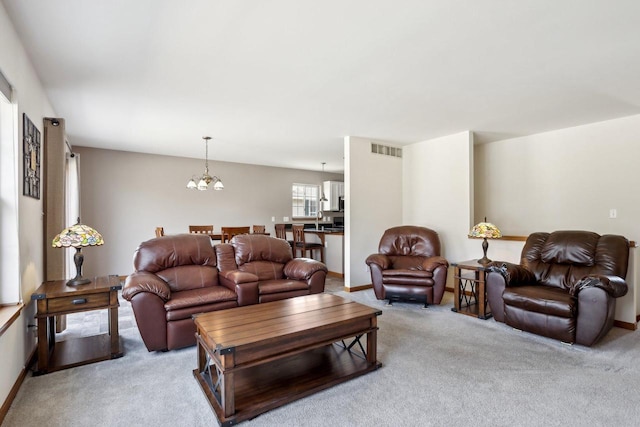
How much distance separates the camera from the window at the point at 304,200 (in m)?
8.44

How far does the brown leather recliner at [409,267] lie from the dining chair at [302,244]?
1.73m

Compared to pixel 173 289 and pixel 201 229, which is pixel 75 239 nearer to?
pixel 173 289

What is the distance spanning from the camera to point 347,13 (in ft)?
6.75

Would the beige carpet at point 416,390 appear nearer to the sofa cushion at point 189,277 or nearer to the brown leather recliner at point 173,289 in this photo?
the brown leather recliner at point 173,289

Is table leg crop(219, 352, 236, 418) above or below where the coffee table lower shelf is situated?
above

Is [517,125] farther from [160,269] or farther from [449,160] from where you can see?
[160,269]

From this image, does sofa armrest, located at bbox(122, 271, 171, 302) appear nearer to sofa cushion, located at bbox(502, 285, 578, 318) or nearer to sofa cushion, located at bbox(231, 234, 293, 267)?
sofa cushion, located at bbox(231, 234, 293, 267)

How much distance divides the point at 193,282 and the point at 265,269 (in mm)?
821

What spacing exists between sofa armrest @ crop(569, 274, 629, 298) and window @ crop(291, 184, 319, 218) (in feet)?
20.5

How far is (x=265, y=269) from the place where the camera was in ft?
12.8

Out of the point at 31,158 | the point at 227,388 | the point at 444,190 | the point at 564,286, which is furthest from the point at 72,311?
the point at 444,190

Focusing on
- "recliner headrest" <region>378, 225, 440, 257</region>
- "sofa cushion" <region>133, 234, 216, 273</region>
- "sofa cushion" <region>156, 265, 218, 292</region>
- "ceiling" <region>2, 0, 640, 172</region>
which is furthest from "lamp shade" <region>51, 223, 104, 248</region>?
"recliner headrest" <region>378, 225, 440, 257</region>

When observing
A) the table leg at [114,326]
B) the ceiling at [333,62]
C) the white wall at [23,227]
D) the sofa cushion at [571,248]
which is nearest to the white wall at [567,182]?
the ceiling at [333,62]

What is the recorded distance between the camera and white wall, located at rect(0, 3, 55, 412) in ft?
6.70
